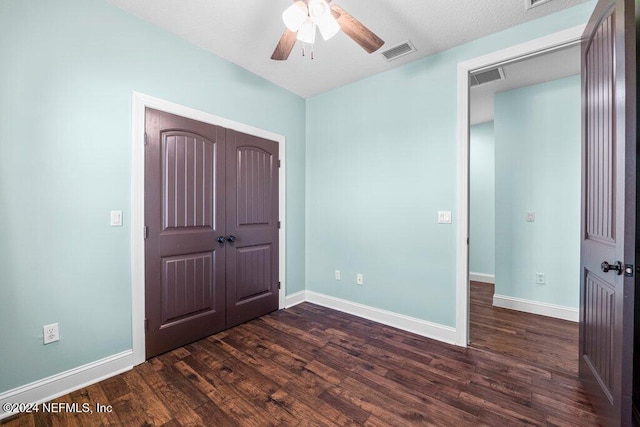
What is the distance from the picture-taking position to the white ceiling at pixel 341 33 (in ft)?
6.24

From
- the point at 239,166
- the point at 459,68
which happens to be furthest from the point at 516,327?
the point at 239,166

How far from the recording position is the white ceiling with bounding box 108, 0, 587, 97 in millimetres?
1902

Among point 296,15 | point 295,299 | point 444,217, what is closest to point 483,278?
point 444,217

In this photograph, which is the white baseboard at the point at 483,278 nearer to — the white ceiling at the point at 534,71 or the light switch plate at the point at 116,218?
the white ceiling at the point at 534,71

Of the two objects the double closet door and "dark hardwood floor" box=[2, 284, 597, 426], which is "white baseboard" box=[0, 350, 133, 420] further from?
the double closet door

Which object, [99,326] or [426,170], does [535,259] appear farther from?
[99,326]

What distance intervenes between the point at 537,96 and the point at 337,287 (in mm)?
3264

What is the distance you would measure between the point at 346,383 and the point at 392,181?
6.20 ft

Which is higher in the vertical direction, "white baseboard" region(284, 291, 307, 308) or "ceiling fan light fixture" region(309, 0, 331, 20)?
"ceiling fan light fixture" region(309, 0, 331, 20)

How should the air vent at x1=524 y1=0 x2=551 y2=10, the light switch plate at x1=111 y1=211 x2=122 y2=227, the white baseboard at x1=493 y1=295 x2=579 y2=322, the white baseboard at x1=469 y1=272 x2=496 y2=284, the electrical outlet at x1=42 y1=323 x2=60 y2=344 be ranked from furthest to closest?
the white baseboard at x1=469 y1=272 x2=496 y2=284
the white baseboard at x1=493 y1=295 x2=579 y2=322
the light switch plate at x1=111 y1=211 x2=122 y2=227
the air vent at x1=524 y1=0 x2=551 y2=10
the electrical outlet at x1=42 y1=323 x2=60 y2=344

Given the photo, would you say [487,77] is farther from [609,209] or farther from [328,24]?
[328,24]

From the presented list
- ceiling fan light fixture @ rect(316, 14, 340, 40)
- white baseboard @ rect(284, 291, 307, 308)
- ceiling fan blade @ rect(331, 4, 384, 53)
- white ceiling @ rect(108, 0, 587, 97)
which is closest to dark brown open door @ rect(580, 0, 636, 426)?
white ceiling @ rect(108, 0, 587, 97)

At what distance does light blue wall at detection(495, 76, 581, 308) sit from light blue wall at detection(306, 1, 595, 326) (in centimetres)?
139

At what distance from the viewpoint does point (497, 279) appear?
11.1 feet
